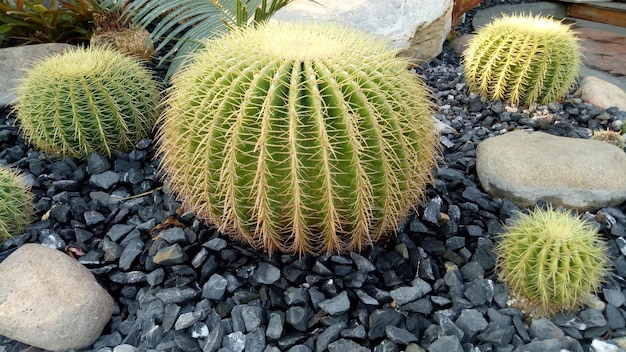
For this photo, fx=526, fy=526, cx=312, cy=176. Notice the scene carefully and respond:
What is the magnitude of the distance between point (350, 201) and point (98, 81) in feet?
5.56

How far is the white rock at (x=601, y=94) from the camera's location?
157 inches

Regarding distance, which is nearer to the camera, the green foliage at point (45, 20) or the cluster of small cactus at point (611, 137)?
the cluster of small cactus at point (611, 137)

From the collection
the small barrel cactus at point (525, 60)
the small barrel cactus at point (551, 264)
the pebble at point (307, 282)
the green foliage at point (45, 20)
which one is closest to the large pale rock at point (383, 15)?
the small barrel cactus at point (525, 60)

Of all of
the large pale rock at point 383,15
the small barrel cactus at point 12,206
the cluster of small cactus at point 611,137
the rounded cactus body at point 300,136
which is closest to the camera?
the rounded cactus body at point 300,136

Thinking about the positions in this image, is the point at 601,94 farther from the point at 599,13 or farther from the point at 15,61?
the point at 15,61

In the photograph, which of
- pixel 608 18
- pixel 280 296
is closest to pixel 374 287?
pixel 280 296

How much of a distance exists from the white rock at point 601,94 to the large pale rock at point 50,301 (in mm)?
3690

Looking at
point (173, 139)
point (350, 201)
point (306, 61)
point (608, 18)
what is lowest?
point (608, 18)

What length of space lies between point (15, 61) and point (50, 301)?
2.57 metres

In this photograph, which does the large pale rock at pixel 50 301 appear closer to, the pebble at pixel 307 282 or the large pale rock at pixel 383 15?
the pebble at pixel 307 282

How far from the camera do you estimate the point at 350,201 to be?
6.20ft

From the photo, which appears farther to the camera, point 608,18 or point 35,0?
point 608,18

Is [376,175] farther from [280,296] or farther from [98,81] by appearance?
[98,81]

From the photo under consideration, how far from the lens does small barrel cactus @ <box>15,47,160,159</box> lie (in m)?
2.78
